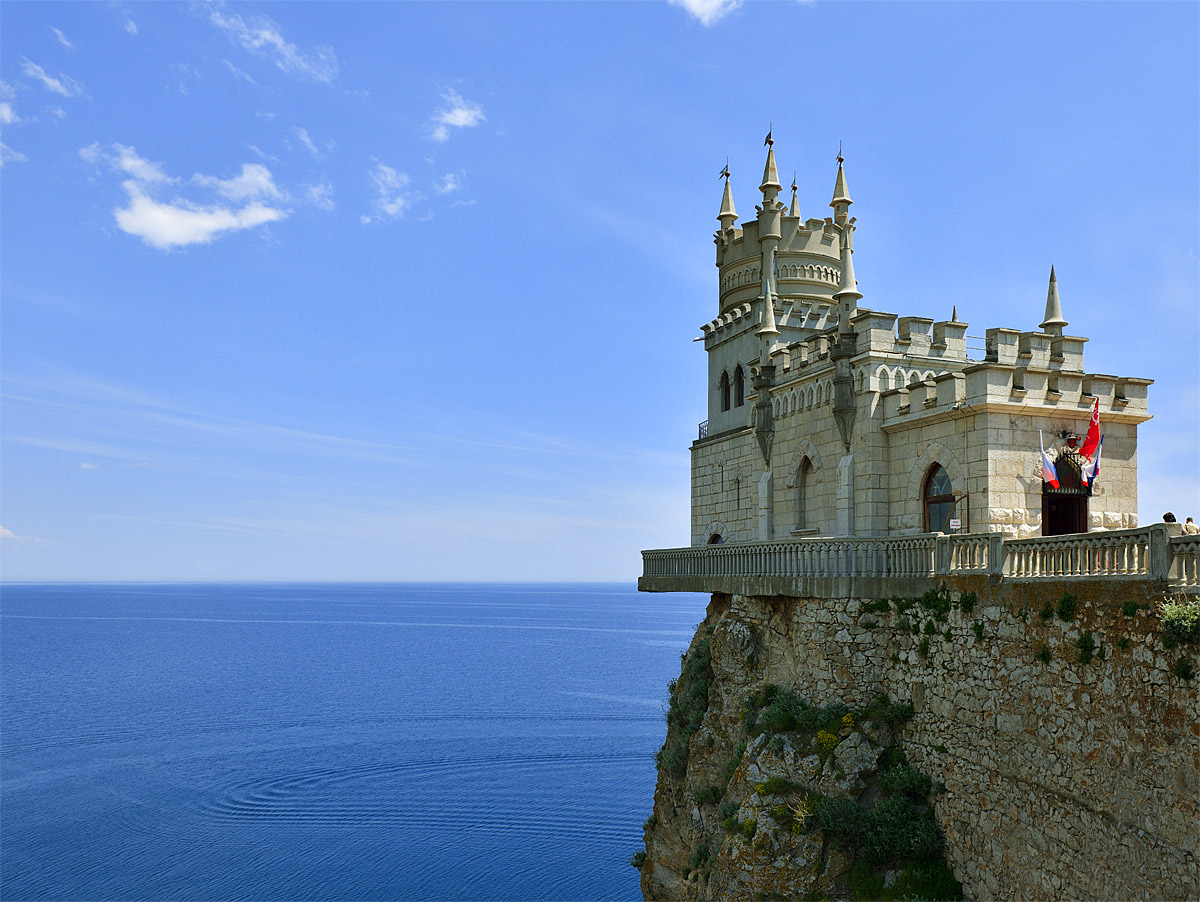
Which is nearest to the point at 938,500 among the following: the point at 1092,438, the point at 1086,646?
the point at 1092,438

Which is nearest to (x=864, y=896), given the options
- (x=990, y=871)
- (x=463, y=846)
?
(x=990, y=871)

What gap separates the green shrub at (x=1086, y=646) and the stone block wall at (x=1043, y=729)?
0.31 feet

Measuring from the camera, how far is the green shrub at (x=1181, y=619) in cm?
1302

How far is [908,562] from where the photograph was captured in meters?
21.3

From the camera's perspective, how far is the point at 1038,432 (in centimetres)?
2236

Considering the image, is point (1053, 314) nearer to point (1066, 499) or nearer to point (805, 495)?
point (1066, 499)

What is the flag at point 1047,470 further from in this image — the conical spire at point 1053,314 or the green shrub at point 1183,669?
the green shrub at point 1183,669

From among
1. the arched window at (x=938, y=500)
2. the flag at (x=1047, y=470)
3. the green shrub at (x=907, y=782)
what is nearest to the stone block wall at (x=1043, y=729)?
the green shrub at (x=907, y=782)

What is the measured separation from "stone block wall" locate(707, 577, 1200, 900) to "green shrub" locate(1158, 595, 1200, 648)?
0.23m

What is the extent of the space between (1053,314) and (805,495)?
29.2ft

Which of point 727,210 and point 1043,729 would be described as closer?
point 1043,729

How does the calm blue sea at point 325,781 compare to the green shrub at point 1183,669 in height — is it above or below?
below

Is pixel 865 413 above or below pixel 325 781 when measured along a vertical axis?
above

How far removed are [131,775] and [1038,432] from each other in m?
56.2
